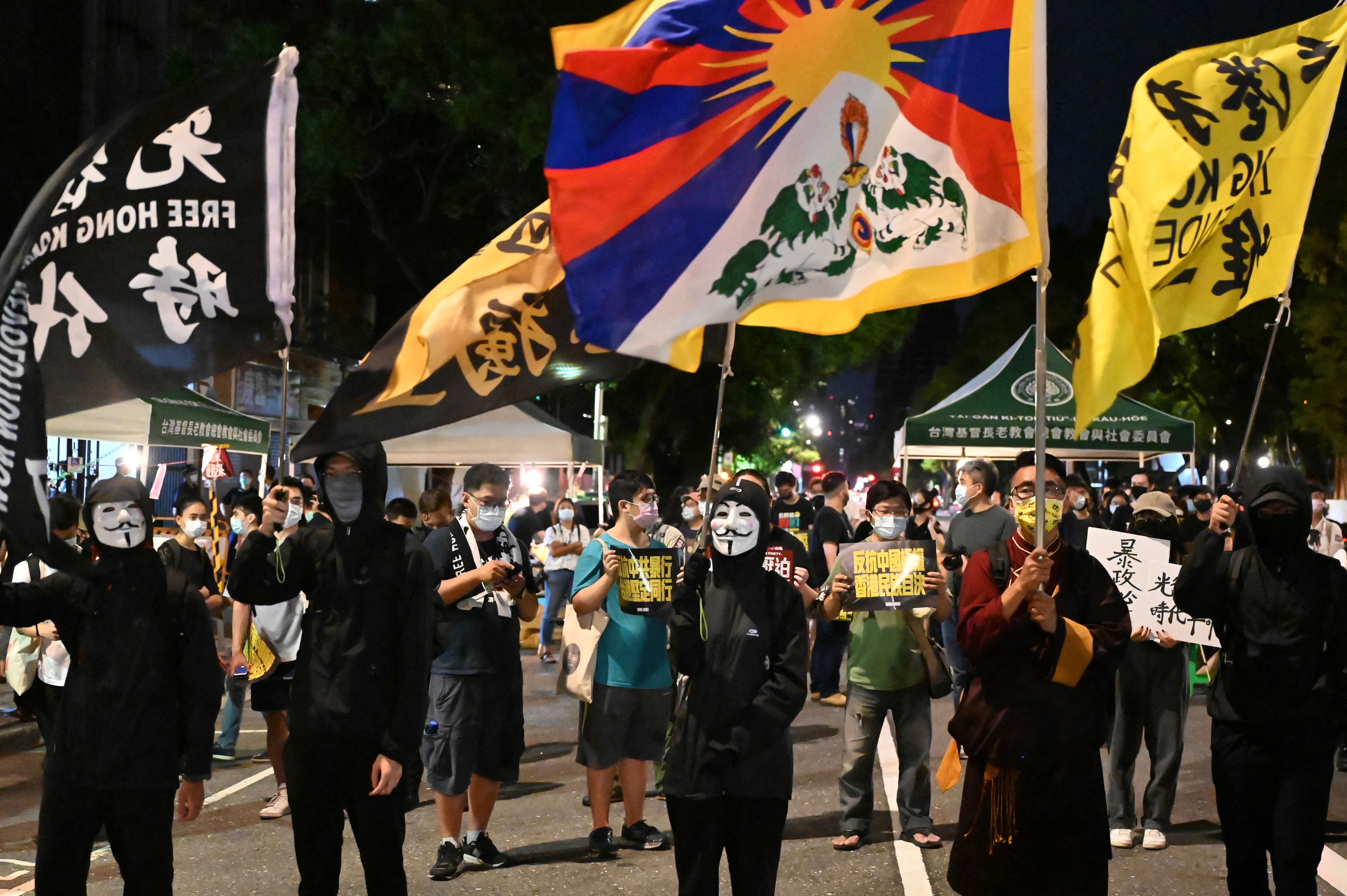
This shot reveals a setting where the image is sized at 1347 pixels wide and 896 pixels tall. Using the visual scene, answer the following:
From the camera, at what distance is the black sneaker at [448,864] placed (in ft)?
22.7

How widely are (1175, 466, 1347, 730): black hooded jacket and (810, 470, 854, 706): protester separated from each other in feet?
22.2

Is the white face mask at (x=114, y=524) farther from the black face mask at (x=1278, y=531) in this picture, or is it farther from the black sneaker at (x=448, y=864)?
the black face mask at (x=1278, y=531)

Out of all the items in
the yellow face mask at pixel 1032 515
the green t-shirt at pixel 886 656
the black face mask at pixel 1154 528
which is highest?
the yellow face mask at pixel 1032 515

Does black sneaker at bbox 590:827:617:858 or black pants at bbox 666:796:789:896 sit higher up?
black pants at bbox 666:796:789:896

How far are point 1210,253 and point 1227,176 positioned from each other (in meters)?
0.37

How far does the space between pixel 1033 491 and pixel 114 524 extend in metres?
5.65

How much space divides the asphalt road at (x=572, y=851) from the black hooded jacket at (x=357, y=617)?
6.78ft

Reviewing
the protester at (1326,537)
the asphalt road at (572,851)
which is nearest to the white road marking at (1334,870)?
the asphalt road at (572,851)

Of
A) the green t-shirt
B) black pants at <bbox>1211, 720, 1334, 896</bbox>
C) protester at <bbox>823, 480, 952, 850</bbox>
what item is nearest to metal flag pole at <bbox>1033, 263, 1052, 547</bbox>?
black pants at <bbox>1211, 720, 1334, 896</bbox>

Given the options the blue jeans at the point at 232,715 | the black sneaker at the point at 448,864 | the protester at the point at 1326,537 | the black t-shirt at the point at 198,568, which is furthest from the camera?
the protester at the point at 1326,537

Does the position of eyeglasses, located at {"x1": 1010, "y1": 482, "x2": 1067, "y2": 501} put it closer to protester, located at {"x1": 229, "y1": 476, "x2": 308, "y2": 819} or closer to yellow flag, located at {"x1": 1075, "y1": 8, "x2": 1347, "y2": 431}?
yellow flag, located at {"x1": 1075, "y1": 8, "x2": 1347, "y2": 431}

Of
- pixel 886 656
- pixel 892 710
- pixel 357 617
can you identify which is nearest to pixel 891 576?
pixel 886 656

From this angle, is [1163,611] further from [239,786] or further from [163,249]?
[239,786]

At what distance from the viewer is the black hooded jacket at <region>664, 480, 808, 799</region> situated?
5.23 meters
